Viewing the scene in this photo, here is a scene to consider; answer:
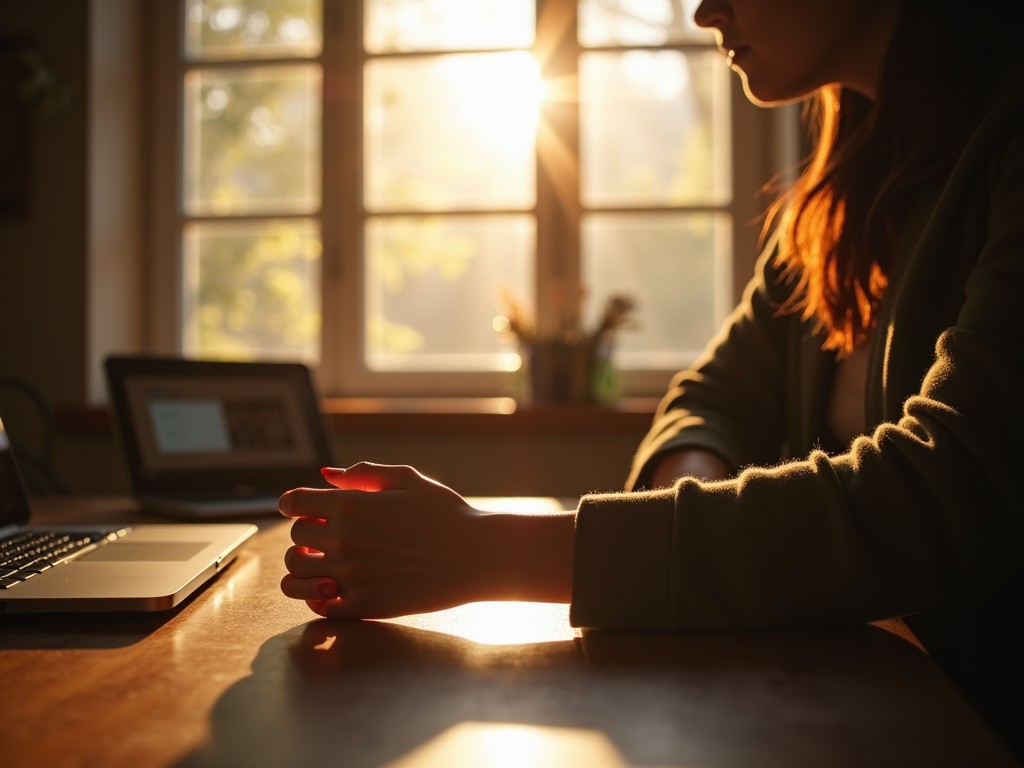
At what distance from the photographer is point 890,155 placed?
0.93m

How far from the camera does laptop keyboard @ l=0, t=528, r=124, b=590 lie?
0.63m

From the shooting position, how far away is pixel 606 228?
2.23m

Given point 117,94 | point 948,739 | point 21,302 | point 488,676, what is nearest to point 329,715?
point 488,676

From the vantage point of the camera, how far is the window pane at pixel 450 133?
2.26m

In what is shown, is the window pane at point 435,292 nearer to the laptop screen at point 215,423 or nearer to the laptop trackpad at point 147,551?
the laptop screen at point 215,423

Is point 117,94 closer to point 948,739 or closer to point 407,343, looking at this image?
point 407,343

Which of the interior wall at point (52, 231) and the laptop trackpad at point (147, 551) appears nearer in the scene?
the laptop trackpad at point (147, 551)

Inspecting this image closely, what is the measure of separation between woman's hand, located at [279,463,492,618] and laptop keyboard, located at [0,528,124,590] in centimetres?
20

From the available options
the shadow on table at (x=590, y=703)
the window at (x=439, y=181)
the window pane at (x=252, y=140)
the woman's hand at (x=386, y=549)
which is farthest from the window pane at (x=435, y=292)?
the shadow on table at (x=590, y=703)

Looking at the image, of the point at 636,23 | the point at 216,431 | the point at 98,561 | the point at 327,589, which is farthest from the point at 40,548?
→ the point at 636,23

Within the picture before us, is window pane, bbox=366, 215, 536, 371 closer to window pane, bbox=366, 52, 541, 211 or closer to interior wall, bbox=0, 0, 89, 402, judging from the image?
window pane, bbox=366, 52, 541, 211

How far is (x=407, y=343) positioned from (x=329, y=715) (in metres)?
1.94

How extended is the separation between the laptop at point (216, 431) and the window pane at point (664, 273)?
1.06m

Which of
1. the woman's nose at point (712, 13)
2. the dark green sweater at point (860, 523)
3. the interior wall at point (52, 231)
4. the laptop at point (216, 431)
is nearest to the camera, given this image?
the dark green sweater at point (860, 523)
